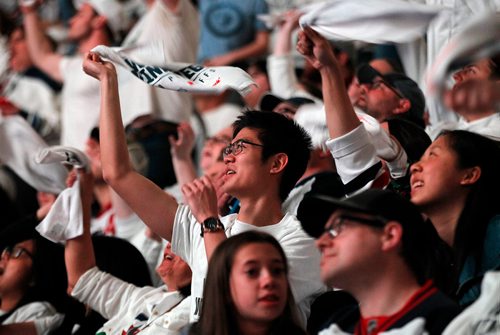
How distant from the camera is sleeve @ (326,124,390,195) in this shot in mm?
3729

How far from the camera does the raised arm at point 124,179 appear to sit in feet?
12.6

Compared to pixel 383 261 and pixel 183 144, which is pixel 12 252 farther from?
pixel 383 261

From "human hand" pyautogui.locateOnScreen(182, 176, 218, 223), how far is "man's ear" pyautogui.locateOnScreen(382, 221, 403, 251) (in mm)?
762

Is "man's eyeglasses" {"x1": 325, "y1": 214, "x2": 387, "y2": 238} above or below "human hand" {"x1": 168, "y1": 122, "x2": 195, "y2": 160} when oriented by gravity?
above

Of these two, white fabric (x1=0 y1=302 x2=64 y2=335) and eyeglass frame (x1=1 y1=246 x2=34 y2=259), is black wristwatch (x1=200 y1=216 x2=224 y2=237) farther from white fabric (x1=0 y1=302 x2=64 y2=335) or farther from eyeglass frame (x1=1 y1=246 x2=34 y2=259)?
eyeglass frame (x1=1 y1=246 x2=34 y2=259)

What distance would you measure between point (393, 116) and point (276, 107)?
55 cm

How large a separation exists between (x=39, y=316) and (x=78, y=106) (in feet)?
7.10

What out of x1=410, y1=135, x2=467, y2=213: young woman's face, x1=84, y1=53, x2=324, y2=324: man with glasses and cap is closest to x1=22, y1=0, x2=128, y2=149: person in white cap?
x1=84, y1=53, x2=324, y2=324: man with glasses and cap

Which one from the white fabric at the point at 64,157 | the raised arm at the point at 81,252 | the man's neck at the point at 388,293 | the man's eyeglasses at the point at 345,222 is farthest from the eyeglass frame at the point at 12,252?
the man's neck at the point at 388,293

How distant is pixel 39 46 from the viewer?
7.20 meters

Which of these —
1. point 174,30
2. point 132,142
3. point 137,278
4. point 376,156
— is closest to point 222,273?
point 376,156

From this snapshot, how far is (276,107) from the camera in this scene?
4.86 meters

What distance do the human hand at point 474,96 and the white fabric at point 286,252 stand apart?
39.3 inches

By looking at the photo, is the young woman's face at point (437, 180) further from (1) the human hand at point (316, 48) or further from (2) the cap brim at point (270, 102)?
(2) the cap brim at point (270, 102)
